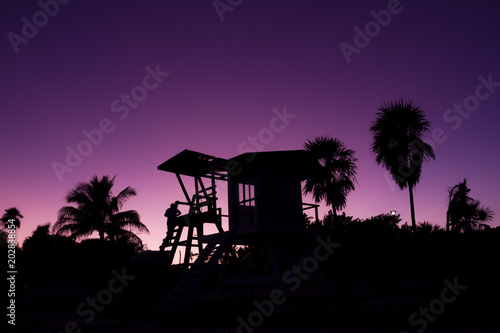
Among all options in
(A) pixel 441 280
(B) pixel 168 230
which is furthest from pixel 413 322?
(B) pixel 168 230

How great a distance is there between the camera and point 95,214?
35.1 metres

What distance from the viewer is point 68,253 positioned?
1228 inches

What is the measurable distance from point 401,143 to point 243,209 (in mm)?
13544

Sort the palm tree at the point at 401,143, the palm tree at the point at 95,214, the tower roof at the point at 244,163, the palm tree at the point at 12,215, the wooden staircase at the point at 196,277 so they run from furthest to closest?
the palm tree at the point at 12,215, the palm tree at the point at 95,214, the palm tree at the point at 401,143, the tower roof at the point at 244,163, the wooden staircase at the point at 196,277

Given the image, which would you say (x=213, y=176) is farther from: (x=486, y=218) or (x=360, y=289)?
(x=486, y=218)

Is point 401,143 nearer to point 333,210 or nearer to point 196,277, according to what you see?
point 333,210

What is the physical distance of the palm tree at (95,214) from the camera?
114ft

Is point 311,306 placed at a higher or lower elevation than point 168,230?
lower

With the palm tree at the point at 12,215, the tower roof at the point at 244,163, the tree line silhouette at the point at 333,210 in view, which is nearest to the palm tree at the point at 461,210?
the tree line silhouette at the point at 333,210

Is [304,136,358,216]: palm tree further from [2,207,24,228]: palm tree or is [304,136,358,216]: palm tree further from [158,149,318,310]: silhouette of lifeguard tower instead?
[2,207,24,228]: palm tree

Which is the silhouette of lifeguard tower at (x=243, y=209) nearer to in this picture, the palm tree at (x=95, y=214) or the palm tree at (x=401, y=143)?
the palm tree at (x=401, y=143)

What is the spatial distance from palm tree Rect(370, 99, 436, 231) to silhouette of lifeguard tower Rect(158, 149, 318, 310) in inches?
408

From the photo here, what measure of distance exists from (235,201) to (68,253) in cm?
2231

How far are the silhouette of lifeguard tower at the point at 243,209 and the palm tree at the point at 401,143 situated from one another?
10.4m
